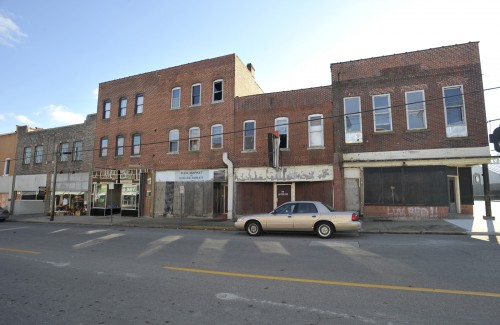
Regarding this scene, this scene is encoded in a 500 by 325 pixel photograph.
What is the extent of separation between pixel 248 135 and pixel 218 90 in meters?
4.31

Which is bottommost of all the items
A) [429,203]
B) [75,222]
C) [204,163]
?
[75,222]

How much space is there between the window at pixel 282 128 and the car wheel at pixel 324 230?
8.66 meters

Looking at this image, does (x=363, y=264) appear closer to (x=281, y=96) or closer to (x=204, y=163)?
(x=281, y=96)

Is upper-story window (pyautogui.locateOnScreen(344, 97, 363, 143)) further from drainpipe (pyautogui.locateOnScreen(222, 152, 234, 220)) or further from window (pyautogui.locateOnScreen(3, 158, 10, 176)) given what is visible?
window (pyautogui.locateOnScreen(3, 158, 10, 176))

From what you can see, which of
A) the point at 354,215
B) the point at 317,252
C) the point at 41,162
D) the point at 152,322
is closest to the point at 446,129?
the point at 354,215

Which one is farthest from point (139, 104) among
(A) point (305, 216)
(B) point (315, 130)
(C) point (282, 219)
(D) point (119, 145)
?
(A) point (305, 216)

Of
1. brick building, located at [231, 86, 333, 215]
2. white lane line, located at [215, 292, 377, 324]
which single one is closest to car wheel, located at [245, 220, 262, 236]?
brick building, located at [231, 86, 333, 215]

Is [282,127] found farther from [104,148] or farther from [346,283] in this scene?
[104,148]

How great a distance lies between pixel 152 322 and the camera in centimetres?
431

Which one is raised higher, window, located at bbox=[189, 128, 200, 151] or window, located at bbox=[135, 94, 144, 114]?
window, located at bbox=[135, 94, 144, 114]

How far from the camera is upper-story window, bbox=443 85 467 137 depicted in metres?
16.8

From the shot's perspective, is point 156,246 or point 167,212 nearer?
point 156,246

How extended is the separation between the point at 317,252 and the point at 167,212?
1629 centimetres

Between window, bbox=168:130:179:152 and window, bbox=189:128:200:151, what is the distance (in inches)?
47.0
